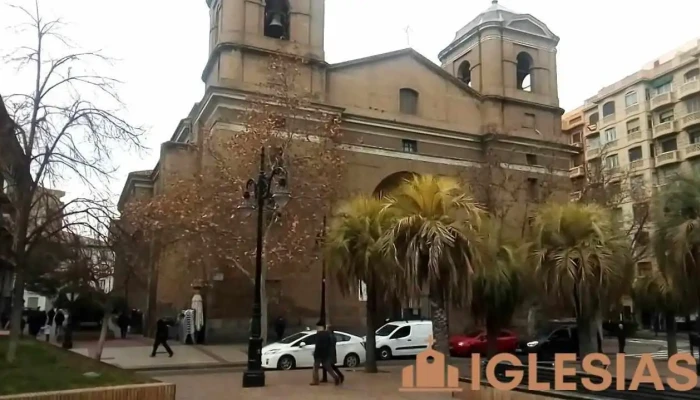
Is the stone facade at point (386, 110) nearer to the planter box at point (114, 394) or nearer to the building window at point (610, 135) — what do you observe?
the planter box at point (114, 394)

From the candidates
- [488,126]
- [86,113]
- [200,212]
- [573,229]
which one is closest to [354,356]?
[200,212]

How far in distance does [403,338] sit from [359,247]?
874 cm

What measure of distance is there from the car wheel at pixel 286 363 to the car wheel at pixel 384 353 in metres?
5.40

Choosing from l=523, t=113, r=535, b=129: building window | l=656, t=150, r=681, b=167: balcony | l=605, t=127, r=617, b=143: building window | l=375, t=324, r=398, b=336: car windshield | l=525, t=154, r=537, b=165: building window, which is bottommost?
l=375, t=324, r=398, b=336: car windshield

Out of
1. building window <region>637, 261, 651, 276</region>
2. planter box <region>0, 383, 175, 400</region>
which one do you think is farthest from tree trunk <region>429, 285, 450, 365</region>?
building window <region>637, 261, 651, 276</region>

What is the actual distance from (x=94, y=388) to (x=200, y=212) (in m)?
14.8

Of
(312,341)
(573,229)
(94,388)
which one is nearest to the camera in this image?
(94,388)

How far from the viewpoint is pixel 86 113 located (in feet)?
45.1

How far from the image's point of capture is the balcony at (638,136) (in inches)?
2170

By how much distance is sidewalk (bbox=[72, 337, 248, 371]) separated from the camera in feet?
68.1

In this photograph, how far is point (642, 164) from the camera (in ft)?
180

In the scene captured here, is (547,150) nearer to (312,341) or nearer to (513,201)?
(513,201)

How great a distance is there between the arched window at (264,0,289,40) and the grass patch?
22382mm

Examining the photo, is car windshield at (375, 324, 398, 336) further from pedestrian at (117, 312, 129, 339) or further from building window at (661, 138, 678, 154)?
building window at (661, 138, 678, 154)
